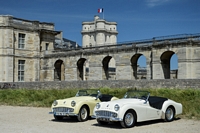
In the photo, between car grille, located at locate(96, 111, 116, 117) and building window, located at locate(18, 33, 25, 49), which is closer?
car grille, located at locate(96, 111, 116, 117)

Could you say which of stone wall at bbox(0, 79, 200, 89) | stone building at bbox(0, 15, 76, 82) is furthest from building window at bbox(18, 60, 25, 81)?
stone wall at bbox(0, 79, 200, 89)

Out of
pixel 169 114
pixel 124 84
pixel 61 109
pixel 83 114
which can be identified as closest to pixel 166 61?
pixel 124 84

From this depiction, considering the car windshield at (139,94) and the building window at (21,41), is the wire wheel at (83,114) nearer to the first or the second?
the car windshield at (139,94)

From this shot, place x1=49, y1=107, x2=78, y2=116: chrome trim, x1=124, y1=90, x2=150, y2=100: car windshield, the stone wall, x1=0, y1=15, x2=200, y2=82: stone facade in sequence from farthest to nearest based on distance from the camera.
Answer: x1=0, y1=15, x2=200, y2=82: stone facade < the stone wall < x1=49, y1=107, x2=78, y2=116: chrome trim < x1=124, y1=90, x2=150, y2=100: car windshield

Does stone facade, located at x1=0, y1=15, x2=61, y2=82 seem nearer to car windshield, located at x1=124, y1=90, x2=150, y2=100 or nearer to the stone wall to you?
the stone wall

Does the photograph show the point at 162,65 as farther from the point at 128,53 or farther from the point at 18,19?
the point at 18,19

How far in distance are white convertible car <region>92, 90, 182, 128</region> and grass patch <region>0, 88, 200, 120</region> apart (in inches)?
70.4

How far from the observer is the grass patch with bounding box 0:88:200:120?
42.6 feet

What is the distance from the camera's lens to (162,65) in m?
30.8

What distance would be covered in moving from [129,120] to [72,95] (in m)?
10.0

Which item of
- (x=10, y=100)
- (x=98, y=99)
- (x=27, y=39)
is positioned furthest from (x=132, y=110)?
(x=27, y=39)

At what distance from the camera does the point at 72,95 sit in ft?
61.9

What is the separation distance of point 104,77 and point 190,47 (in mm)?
11990

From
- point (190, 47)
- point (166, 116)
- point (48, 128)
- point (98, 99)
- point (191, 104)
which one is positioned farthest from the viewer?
point (190, 47)
